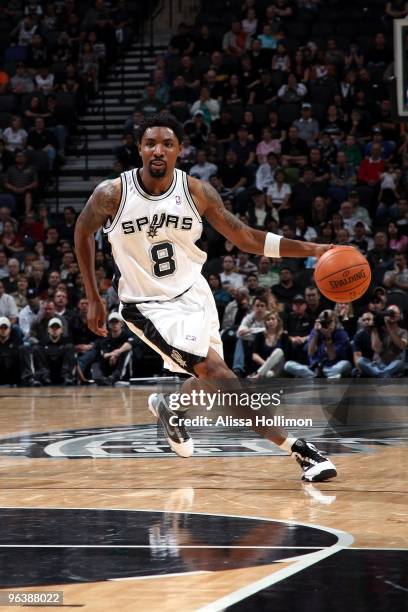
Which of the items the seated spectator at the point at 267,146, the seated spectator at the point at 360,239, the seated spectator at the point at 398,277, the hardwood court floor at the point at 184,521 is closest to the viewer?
the hardwood court floor at the point at 184,521

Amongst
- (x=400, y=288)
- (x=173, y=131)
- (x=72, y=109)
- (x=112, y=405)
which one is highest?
(x=72, y=109)

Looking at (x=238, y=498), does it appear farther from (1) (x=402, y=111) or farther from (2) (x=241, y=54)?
(2) (x=241, y=54)

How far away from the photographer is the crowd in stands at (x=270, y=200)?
567 inches

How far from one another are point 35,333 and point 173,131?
9.86 m

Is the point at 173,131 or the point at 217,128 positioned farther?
the point at 217,128

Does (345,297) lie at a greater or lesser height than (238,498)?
Answer: greater

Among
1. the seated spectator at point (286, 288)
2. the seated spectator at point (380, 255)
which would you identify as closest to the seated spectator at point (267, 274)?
the seated spectator at point (286, 288)

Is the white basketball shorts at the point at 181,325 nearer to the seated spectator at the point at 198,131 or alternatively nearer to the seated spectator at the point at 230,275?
the seated spectator at the point at 230,275

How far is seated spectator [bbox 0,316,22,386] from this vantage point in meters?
15.4

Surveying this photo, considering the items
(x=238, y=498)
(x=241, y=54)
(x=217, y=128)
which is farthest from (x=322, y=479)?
(x=241, y=54)

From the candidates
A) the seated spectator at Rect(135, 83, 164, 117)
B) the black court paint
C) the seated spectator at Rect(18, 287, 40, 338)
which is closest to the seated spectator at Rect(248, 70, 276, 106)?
the seated spectator at Rect(135, 83, 164, 117)

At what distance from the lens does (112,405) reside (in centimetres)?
1128

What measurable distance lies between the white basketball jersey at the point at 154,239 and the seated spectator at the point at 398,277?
8723 millimetres

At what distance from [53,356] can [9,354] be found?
0.61 metres
